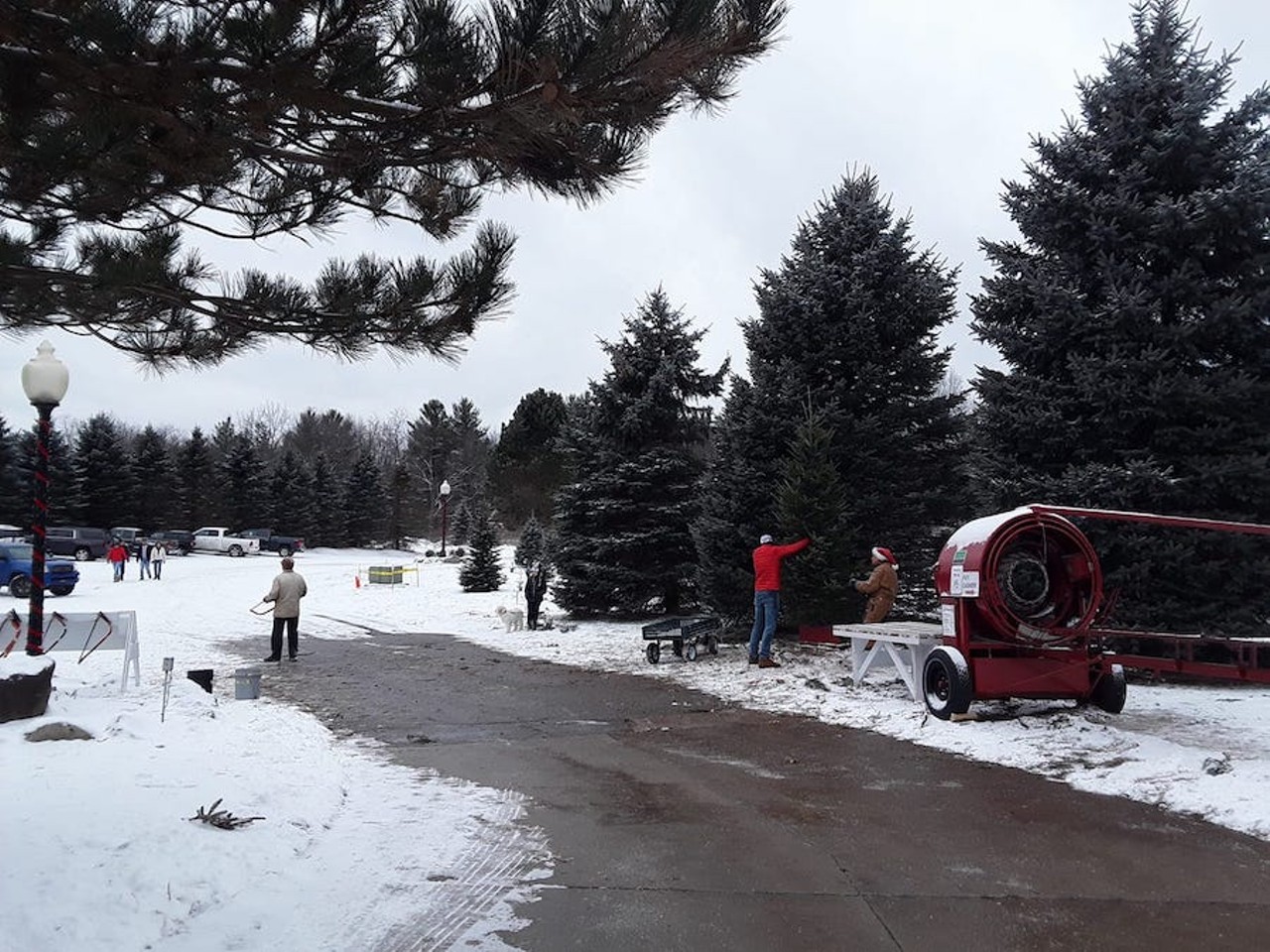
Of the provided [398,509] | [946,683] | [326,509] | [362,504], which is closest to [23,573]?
[946,683]

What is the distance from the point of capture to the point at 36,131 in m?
4.55

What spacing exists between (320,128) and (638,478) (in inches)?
608

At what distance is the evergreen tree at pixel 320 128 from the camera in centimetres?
405

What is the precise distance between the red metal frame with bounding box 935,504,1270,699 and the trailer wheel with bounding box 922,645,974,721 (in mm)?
160

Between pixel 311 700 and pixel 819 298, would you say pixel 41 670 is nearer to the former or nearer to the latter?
pixel 311 700

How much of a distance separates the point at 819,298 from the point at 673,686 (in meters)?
7.17

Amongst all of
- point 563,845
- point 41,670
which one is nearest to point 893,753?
point 563,845

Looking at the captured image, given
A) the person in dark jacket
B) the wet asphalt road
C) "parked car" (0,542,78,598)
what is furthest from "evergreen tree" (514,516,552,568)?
the wet asphalt road

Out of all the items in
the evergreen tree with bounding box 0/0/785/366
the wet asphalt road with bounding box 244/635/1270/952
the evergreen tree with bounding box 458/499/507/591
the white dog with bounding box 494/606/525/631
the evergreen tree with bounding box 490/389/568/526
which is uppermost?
the evergreen tree with bounding box 490/389/568/526

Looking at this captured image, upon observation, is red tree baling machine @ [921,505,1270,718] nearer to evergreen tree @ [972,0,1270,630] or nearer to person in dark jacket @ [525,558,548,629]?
evergreen tree @ [972,0,1270,630]

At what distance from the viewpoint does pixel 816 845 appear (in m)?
5.97

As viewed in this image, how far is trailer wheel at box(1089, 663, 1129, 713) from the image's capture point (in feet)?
30.8

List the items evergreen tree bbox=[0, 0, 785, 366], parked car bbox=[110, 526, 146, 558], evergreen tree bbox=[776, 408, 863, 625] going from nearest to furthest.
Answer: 1. evergreen tree bbox=[0, 0, 785, 366]
2. evergreen tree bbox=[776, 408, 863, 625]
3. parked car bbox=[110, 526, 146, 558]

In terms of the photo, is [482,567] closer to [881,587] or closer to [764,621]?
[764,621]
